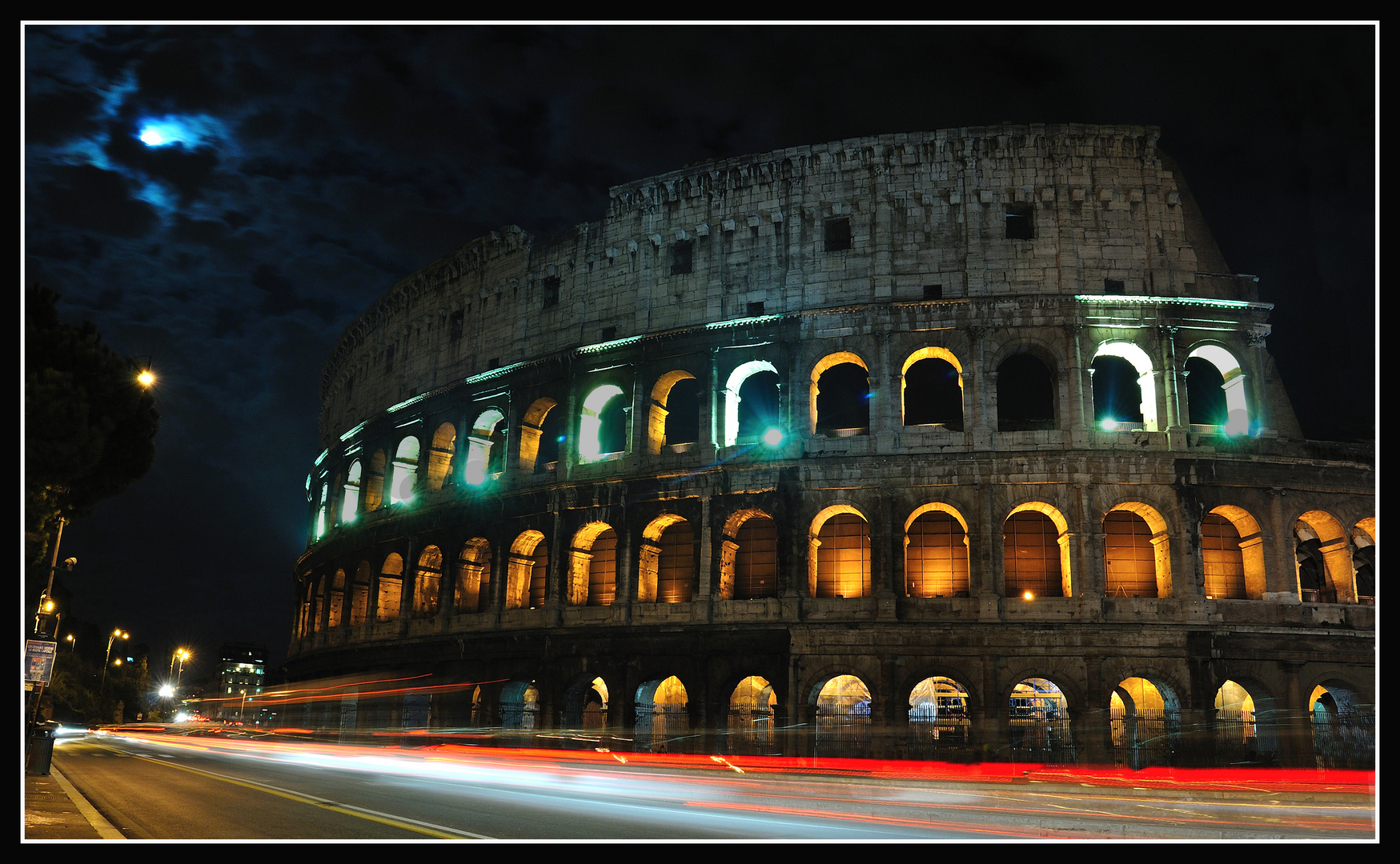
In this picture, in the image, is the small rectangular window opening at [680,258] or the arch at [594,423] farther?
the arch at [594,423]

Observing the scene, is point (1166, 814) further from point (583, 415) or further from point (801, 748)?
point (583, 415)

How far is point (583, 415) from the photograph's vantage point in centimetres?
2770

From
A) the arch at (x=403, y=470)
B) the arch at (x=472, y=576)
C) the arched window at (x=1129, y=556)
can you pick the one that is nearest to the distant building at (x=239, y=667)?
the arch at (x=403, y=470)

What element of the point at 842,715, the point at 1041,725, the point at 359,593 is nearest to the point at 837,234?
the point at 842,715

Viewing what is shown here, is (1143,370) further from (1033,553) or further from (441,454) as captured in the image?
(441,454)

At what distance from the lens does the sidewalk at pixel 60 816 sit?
905 centimetres

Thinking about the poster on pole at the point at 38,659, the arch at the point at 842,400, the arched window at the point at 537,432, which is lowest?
the poster on pole at the point at 38,659

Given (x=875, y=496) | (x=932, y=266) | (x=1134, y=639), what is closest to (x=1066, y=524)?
(x=1134, y=639)

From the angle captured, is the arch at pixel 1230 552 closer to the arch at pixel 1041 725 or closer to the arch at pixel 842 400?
the arch at pixel 1041 725

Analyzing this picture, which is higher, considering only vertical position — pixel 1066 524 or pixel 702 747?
pixel 1066 524

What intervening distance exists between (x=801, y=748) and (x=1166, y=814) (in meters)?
10.9

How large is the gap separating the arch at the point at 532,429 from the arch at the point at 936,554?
10.7 m

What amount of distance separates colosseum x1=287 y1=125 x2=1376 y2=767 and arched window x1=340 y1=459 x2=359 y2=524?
730 cm

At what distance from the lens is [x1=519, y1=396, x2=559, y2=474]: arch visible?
28547 mm
